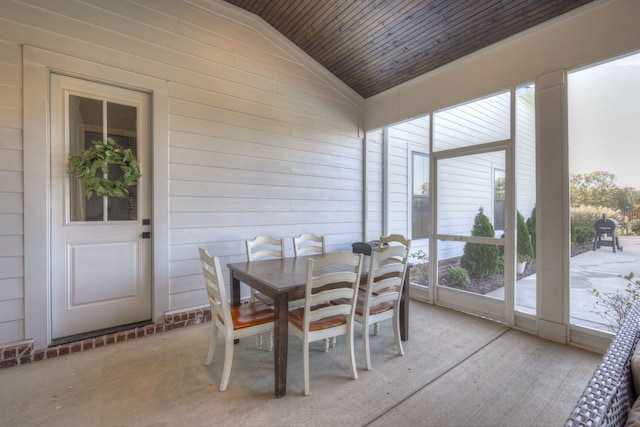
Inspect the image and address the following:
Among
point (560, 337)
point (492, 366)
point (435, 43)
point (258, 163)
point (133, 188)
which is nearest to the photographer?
point (492, 366)

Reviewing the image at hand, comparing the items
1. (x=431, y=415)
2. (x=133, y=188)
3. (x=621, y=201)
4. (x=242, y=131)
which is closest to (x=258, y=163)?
(x=242, y=131)

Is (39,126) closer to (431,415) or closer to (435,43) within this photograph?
(431,415)

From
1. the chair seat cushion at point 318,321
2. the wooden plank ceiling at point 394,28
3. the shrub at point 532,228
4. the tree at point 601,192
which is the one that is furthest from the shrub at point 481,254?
the chair seat cushion at point 318,321

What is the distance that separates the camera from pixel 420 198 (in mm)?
4375

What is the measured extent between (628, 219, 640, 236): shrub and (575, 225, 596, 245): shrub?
24 centimetres

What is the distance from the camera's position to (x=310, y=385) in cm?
213

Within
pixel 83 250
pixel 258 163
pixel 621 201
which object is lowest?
pixel 83 250

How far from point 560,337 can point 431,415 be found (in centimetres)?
186

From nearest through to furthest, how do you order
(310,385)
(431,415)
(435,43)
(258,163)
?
1. (431,415)
2. (310,385)
3. (435,43)
4. (258,163)

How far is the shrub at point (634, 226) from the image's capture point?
251 centimetres

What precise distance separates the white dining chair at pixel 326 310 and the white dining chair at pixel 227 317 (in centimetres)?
23

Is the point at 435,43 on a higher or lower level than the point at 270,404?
higher

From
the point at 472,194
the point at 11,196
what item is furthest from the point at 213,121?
the point at 472,194

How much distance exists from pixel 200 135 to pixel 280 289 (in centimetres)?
220
